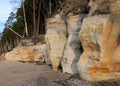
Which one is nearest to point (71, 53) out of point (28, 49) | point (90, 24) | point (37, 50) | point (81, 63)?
point (81, 63)

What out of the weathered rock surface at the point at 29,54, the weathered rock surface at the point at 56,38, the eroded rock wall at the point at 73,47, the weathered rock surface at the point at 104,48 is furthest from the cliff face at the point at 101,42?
the weathered rock surface at the point at 29,54

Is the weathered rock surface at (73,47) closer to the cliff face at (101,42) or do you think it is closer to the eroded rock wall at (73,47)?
the eroded rock wall at (73,47)

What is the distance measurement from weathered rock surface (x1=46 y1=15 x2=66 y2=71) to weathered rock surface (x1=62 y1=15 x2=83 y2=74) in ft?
8.10

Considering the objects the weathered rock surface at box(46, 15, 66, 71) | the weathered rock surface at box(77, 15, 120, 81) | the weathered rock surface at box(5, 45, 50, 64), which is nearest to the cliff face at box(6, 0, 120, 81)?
the weathered rock surface at box(77, 15, 120, 81)

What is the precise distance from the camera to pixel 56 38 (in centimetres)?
1962

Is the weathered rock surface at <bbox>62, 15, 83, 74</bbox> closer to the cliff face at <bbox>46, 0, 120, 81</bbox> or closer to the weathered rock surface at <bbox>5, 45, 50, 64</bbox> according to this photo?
the cliff face at <bbox>46, 0, 120, 81</bbox>

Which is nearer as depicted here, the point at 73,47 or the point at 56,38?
the point at 73,47

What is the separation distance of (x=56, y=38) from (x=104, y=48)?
799 centimetres

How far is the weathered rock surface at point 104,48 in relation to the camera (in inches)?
461

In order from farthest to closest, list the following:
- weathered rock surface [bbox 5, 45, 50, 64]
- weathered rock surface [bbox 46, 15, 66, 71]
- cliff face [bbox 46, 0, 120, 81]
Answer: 1. weathered rock surface [bbox 5, 45, 50, 64]
2. weathered rock surface [bbox 46, 15, 66, 71]
3. cliff face [bbox 46, 0, 120, 81]

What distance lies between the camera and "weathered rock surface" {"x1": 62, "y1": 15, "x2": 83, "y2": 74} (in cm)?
1549

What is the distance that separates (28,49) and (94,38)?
71.1 ft

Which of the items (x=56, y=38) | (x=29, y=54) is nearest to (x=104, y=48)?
(x=56, y=38)

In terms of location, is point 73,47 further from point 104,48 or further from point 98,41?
point 104,48
